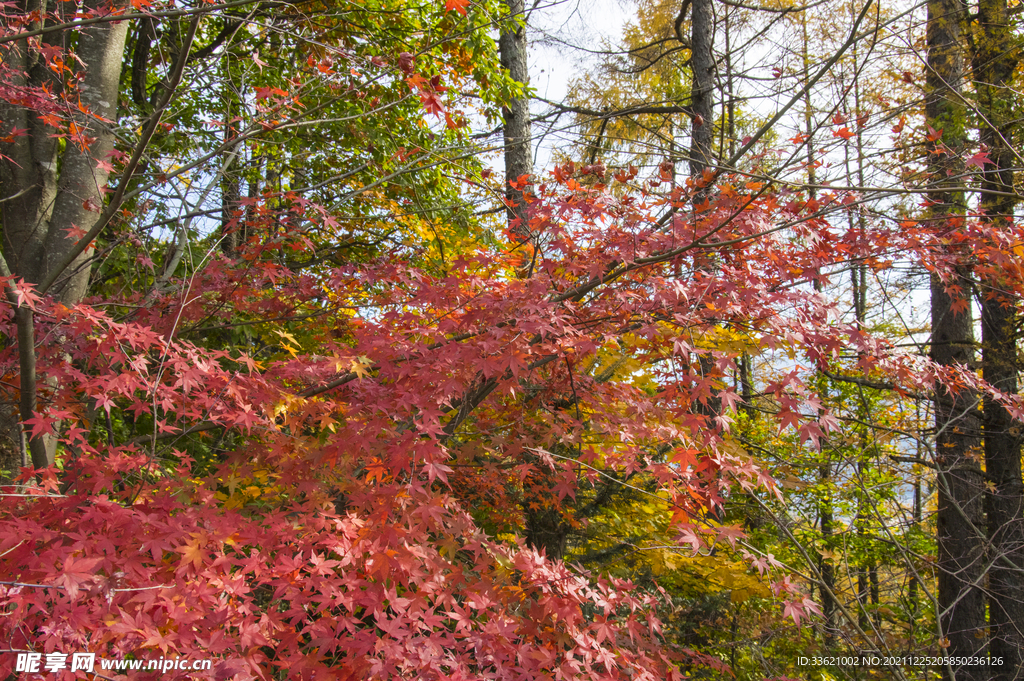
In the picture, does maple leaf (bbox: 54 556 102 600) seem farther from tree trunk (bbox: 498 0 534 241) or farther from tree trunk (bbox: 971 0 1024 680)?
tree trunk (bbox: 971 0 1024 680)

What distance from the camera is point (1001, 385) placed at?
5.31 m

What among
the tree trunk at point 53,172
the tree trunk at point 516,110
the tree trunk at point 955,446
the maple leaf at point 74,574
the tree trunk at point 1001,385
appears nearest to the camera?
the maple leaf at point 74,574

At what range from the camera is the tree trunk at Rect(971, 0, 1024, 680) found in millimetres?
4871

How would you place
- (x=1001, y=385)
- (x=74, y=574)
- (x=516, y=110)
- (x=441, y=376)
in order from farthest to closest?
(x=516, y=110) → (x=1001, y=385) → (x=441, y=376) → (x=74, y=574)

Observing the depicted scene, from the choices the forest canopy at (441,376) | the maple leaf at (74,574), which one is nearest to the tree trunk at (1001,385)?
the forest canopy at (441,376)

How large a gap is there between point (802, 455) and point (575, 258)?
5.87 m

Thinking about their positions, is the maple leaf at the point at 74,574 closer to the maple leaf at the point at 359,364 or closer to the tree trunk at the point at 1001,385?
the maple leaf at the point at 359,364

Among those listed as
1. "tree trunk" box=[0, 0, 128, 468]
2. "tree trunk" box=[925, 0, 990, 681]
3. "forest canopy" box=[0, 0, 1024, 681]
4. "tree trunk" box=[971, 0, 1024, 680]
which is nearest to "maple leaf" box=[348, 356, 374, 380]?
"forest canopy" box=[0, 0, 1024, 681]

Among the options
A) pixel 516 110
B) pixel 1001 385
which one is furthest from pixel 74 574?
pixel 1001 385

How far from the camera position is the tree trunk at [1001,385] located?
4.87 meters

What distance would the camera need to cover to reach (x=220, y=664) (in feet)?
5.68

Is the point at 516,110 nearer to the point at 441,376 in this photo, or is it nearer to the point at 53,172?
the point at 53,172

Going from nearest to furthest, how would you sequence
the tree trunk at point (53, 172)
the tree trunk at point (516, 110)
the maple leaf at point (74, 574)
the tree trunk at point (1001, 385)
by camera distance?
the maple leaf at point (74, 574), the tree trunk at point (53, 172), the tree trunk at point (1001, 385), the tree trunk at point (516, 110)

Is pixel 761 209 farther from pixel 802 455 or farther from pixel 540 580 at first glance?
pixel 802 455
